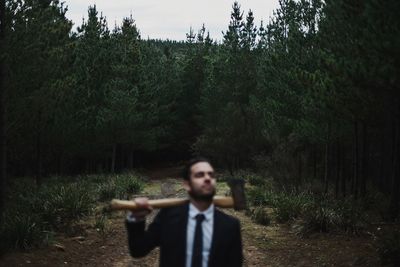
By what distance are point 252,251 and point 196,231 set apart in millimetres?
8904

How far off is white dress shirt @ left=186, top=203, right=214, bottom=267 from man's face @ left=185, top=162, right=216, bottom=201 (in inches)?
4.0

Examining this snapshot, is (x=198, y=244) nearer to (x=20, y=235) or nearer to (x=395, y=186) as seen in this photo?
(x=20, y=235)

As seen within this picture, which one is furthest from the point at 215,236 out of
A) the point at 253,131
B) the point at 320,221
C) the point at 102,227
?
the point at 253,131

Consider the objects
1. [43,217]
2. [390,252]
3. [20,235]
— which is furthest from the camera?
[43,217]

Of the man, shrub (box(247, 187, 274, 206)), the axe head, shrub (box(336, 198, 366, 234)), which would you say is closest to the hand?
the man

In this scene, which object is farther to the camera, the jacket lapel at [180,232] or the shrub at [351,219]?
the shrub at [351,219]

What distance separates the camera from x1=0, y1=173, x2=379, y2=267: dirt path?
33.1 ft

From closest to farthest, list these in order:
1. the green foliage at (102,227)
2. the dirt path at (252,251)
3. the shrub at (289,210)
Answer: the dirt path at (252,251) → the green foliage at (102,227) → the shrub at (289,210)

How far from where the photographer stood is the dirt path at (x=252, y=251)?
33.1 ft

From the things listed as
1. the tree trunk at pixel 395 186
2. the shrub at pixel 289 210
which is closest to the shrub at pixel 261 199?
the shrub at pixel 289 210

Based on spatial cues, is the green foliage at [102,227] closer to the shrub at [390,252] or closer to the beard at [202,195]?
the shrub at [390,252]

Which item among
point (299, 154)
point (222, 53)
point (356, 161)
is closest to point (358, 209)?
point (356, 161)

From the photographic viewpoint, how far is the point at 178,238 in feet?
10.8

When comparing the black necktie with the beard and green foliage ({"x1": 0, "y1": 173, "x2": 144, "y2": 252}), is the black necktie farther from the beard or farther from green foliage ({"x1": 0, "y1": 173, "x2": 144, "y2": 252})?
green foliage ({"x1": 0, "y1": 173, "x2": 144, "y2": 252})
